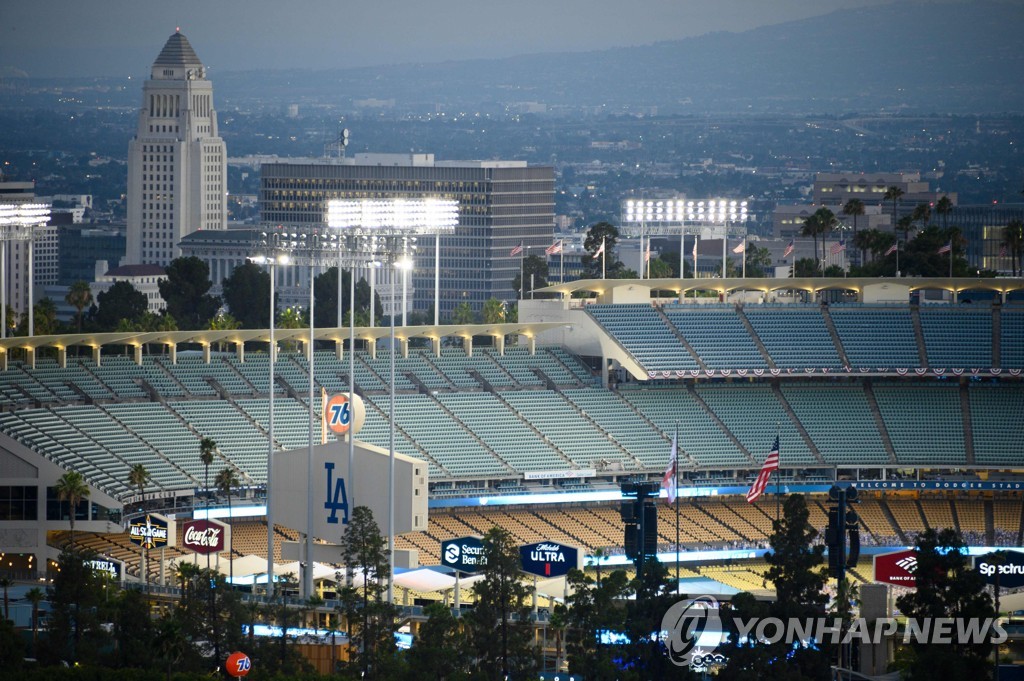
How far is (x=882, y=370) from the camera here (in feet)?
319

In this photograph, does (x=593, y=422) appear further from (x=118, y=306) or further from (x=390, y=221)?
(x=118, y=306)

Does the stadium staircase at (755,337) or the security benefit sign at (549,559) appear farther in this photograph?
the stadium staircase at (755,337)

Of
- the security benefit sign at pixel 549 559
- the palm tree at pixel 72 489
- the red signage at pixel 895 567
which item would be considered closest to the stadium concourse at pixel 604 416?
the palm tree at pixel 72 489

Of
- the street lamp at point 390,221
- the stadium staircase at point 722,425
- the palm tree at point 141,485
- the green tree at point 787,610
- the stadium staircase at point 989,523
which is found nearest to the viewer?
the green tree at point 787,610

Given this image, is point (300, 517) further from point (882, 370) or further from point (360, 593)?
point (882, 370)

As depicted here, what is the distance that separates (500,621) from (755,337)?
4180 centimetres

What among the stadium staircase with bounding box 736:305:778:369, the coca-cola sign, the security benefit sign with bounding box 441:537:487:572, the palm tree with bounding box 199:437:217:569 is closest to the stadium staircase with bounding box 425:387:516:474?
the palm tree with bounding box 199:437:217:569

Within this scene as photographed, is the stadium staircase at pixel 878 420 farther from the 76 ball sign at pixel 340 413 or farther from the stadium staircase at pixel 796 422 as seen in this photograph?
the 76 ball sign at pixel 340 413

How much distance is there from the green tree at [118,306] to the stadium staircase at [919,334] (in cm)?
6087

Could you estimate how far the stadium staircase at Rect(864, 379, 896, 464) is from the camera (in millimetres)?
92944

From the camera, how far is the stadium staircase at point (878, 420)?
92944mm

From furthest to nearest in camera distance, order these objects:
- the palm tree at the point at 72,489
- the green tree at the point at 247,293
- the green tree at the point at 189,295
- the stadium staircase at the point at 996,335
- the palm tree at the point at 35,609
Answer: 1. the green tree at the point at 189,295
2. the green tree at the point at 247,293
3. the stadium staircase at the point at 996,335
4. the palm tree at the point at 72,489
5. the palm tree at the point at 35,609

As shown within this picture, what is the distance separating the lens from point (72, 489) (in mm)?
74062

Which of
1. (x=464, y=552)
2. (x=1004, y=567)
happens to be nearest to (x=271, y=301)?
(x=464, y=552)
